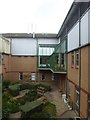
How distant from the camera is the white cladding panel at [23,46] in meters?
35.5

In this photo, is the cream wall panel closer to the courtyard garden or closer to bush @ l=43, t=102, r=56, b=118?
the courtyard garden

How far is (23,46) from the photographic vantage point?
35.9 meters

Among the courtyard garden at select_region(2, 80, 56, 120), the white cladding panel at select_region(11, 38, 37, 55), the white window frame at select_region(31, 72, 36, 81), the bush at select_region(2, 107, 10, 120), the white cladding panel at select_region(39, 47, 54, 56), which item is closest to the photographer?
the courtyard garden at select_region(2, 80, 56, 120)

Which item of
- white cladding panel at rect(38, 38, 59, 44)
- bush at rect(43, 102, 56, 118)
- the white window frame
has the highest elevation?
white cladding panel at rect(38, 38, 59, 44)

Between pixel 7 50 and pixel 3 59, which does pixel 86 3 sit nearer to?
pixel 3 59

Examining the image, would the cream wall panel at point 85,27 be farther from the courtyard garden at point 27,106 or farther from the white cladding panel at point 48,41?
the white cladding panel at point 48,41

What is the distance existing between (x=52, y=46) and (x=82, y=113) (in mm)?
21277

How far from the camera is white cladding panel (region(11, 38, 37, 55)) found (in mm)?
35541

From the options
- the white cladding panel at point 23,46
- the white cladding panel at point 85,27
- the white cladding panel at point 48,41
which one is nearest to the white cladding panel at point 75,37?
the white cladding panel at point 85,27

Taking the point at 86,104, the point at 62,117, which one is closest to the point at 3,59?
the point at 62,117

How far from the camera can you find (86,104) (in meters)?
12.4

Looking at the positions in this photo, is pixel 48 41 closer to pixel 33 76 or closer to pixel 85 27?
pixel 33 76

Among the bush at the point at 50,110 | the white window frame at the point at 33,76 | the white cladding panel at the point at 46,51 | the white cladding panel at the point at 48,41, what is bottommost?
the bush at the point at 50,110

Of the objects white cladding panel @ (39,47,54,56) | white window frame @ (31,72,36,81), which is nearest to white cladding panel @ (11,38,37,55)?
white cladding panel @ (39,47,54,56)
